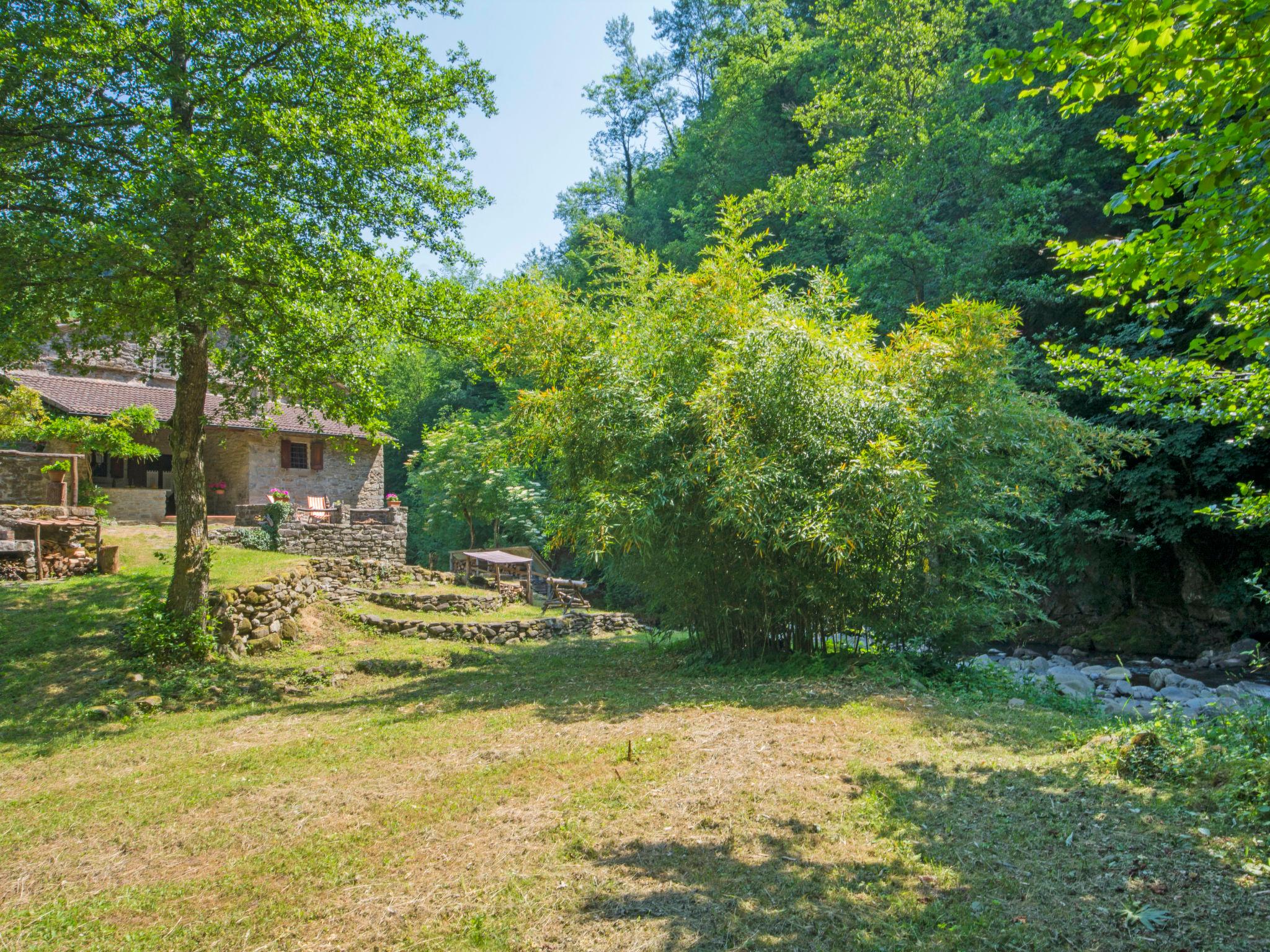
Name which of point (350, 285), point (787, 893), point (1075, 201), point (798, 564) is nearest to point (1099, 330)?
point (1075, 201)

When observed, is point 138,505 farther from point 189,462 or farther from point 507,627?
point 507,627

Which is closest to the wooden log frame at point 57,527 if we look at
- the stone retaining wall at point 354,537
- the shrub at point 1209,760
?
the stone retaining wall at point 354,537

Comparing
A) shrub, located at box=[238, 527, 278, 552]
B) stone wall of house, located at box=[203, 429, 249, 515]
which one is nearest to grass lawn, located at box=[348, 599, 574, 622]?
shrub, located at box=[238, 527, 278, 552]

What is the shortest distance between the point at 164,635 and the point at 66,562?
402 centimetres

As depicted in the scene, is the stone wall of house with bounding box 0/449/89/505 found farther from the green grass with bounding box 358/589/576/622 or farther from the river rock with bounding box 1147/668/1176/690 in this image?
the river rock with bounding box 1147/668/1176/690

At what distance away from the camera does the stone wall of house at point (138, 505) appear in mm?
16797

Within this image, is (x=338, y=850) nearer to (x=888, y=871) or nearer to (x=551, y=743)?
(x=551, y=743)

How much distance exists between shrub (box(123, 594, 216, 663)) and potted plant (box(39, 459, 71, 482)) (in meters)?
4.38

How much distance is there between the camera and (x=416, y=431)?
4172 centimetres

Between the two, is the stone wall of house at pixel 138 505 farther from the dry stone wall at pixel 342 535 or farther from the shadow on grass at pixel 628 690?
the shadow on grass at pixel 628 690

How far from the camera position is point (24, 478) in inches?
476

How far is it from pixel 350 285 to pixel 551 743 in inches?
243

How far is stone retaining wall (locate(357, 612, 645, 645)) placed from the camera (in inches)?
494

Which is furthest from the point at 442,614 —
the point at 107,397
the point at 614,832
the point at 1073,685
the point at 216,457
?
the point at 107,397
